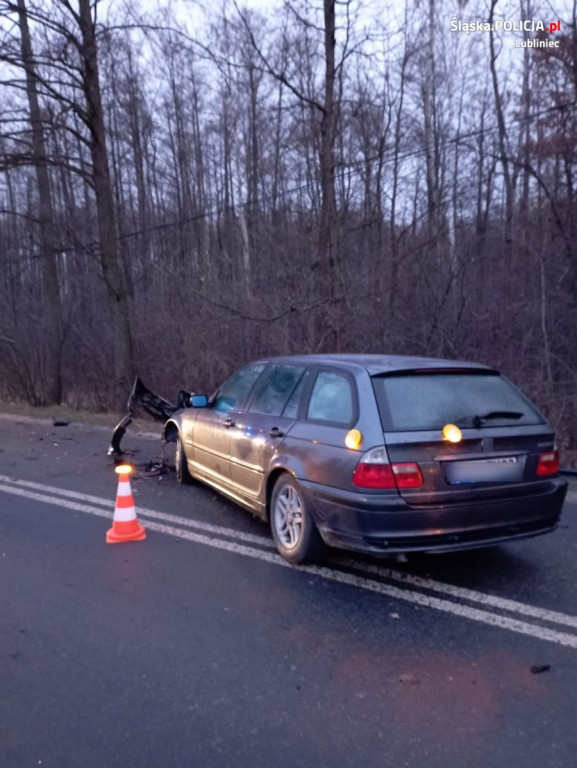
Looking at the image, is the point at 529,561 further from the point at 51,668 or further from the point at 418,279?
the point at 418,279

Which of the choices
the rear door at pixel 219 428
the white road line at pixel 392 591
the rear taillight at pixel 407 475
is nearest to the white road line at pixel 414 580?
the white road line at pixel 392 591

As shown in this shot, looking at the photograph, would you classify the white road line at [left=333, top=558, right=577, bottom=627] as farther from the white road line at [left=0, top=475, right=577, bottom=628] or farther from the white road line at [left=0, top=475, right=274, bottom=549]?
the white road line at [left=0, top=475, right=274, bottom=549]

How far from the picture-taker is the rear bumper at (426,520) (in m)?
4.68

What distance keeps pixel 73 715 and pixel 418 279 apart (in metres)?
12.9

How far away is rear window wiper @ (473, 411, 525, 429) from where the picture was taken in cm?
497

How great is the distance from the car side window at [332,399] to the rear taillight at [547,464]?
1337 mm

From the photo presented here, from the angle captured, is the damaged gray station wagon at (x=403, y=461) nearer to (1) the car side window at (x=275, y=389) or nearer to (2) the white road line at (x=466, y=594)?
(1) the car side window at (x=275, y=389)

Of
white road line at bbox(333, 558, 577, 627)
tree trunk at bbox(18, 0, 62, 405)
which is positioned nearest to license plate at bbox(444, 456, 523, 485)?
white road line at bbox(333, 558, 577, 627)

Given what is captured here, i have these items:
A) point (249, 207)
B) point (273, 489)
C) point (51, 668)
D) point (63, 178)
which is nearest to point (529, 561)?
point (273, 489)

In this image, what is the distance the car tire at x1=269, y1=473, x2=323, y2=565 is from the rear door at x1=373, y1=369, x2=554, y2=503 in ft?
2.91

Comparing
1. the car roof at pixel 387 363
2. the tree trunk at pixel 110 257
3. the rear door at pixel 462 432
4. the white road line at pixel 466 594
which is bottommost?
the white road line at pixel 466 594

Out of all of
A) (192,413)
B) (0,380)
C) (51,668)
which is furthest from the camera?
(0,380)

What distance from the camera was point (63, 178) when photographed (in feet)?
90.1

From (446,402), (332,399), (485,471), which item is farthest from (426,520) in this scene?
(332,399)
